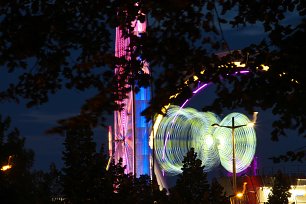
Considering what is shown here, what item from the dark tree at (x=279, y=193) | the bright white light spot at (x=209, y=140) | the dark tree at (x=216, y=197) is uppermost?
the bright white light spot at (x=209, y=140)

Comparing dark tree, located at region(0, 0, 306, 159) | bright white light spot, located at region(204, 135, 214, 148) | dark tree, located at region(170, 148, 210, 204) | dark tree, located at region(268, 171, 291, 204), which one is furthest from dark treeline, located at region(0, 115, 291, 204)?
dark tree, located at region(0, 0, 306, 159)

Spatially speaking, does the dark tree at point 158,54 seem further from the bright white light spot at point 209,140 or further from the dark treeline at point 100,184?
the bright white light spot at point 209,140

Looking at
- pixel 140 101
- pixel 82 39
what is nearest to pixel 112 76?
pixel 82 39

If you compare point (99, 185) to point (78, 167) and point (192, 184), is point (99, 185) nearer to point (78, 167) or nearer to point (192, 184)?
point (78, 167)

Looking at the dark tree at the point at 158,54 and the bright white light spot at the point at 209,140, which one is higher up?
the bright white light spot at the point at 209,140

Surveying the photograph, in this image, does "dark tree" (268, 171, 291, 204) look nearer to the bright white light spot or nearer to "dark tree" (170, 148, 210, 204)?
the bright white light spot

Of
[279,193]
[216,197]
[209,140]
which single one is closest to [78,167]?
[216,197]

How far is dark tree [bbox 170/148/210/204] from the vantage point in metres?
39.0

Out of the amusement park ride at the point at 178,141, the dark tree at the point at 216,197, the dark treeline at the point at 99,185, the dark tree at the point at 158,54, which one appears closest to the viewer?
the dark tree at the point at 158,54

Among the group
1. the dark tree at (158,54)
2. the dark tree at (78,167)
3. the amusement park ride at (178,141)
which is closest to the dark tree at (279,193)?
the amusement park ride at (178,141)

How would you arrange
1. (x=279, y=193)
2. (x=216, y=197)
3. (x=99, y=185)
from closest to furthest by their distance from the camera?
(x=99, y=185) → (x=216, y=197) → (x=279, y=193)

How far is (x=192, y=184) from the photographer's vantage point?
4097 centimetres

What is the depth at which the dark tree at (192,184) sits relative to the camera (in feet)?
128

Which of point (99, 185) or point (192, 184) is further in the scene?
point (192, 184)
